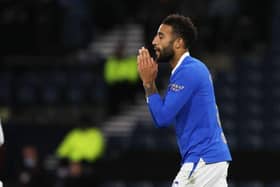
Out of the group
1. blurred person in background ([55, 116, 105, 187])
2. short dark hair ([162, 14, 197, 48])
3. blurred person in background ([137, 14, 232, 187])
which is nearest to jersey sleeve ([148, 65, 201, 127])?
blurred person in background ([137, 14, 232, 187])

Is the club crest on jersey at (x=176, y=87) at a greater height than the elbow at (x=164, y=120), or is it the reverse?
the club crest on jersey at (x=176, y=87)

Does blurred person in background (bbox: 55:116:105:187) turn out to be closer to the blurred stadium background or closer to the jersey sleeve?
the blurred stadium background

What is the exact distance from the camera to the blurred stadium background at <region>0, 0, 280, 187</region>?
13.7 metres

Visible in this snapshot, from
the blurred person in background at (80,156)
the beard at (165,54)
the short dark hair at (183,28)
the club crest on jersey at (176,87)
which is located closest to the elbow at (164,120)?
the club crest on jersey at (176,87)

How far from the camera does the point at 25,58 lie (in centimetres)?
1750

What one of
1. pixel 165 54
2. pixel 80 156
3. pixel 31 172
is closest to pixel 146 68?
pixel 165 54

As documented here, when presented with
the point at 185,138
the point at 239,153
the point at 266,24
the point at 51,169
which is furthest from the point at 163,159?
the point at 185,138

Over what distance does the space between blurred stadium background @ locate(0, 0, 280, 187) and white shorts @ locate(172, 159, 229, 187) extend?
6383 millimetres

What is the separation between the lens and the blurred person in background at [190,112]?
21.5 ft

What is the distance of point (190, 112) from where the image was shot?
6617mm

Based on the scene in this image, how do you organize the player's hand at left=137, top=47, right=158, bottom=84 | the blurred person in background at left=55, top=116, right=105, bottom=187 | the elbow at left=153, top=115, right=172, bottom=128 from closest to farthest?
the elbow at left=153, top=115, right=172, bottom=128 < the player's hand at left=137, top=47, right=158, bottom=84 < the blurred person in background at left=55, top=116, right=105, bottom=187

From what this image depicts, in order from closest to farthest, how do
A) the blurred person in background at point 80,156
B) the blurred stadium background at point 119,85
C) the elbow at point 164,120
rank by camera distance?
the elbow at point 164,120 < the blurred person in background at point 80,156 < the blurred stadium background at point 119,85

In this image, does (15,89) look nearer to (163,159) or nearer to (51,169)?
(51,169)

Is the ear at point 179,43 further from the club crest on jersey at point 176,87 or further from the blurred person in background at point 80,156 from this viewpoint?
the blurred person in background at point 80,156
